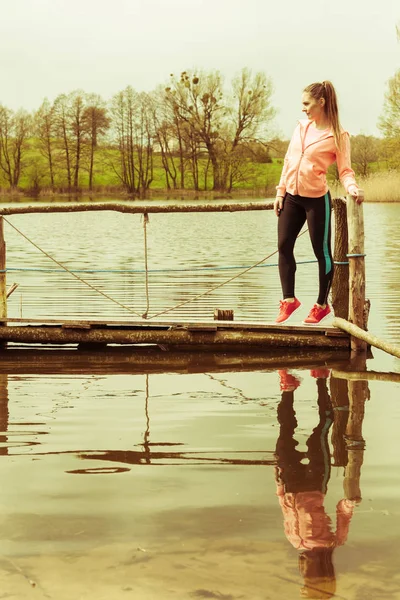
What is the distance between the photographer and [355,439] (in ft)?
14.7

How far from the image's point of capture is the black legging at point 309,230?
669 centimetres

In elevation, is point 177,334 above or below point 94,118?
below

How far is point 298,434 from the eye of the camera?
4.61 m

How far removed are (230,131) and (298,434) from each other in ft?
240

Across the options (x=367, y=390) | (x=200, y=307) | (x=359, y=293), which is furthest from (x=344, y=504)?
(x=200, y=307)

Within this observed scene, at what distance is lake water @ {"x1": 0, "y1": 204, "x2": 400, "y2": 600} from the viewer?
9.24ft

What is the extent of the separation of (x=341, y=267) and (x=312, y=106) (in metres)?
1.62

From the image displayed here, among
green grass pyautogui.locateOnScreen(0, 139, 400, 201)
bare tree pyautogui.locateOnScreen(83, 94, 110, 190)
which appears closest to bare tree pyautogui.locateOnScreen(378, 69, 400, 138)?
green grass pyautogui.locateOnScreen(0, 139, 400, 201)

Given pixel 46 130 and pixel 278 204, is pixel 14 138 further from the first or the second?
pixel 278 204

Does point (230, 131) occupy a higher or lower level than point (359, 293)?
higher

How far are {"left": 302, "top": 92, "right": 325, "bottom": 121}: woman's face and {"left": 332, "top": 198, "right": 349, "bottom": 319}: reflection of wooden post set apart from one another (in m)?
1.18

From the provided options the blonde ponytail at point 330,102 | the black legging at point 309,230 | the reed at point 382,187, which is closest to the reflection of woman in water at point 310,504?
the black legging at point 309,230

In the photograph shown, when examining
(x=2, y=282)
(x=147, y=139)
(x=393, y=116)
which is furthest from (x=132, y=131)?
(x=2, y=282)

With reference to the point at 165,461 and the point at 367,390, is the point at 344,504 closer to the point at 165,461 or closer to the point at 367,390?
the point at 165,461
